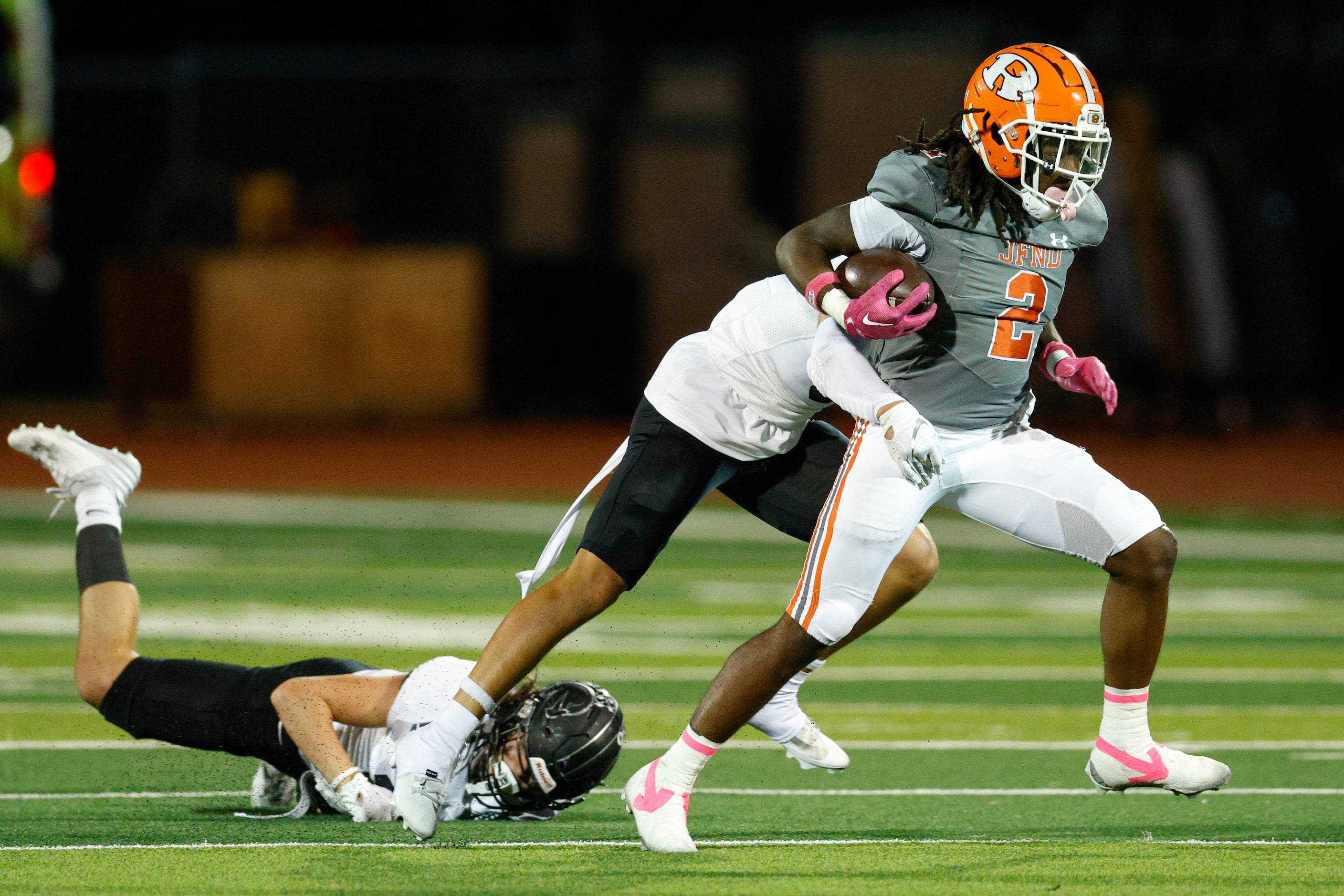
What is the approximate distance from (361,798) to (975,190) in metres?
2.00

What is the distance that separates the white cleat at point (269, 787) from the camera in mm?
5090

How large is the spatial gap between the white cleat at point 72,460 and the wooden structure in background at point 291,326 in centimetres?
1018

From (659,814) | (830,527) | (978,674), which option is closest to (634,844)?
(659,814)

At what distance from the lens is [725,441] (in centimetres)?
502

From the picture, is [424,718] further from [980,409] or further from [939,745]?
[939,745]

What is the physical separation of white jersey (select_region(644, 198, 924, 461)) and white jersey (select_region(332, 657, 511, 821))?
2.66 ft

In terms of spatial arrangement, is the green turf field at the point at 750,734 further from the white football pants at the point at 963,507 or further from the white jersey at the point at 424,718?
the white football pants at the point at 963,507

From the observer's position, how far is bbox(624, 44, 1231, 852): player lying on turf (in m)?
4.61

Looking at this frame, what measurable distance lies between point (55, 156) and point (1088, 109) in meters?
15.7

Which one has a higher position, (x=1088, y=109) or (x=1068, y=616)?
(x=1088, y=109)

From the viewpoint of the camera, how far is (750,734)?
258 inches

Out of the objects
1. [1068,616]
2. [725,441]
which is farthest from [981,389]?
[1068,616]

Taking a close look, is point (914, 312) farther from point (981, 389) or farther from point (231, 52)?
point (231, 52)

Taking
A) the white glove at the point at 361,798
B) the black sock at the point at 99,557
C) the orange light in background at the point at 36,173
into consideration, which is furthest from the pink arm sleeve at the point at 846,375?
the orange light in background at the point at 36,173
